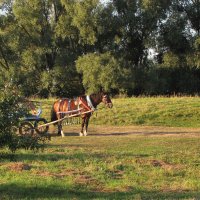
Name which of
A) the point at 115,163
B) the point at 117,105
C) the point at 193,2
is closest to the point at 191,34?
the point at 193,2

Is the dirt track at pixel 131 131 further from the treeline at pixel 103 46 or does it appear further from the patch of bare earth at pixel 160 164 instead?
the treeline at pixel 103 46

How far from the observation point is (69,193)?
→ 10359 millimetres

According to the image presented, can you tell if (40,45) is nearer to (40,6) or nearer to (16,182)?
(40,6)

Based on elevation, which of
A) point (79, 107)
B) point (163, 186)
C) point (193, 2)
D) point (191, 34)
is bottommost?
point (163, 186)

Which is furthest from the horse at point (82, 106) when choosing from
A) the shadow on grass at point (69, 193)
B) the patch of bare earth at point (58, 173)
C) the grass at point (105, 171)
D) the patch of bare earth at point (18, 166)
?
the shadow on grass at point (69, 193)

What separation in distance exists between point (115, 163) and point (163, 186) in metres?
2.50

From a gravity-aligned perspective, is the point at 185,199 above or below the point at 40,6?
below

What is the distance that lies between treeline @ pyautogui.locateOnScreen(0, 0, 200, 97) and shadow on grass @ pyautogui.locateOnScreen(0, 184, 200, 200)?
3132cm

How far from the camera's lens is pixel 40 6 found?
157 feet

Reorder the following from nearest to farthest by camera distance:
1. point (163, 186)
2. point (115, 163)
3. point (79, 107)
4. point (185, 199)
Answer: point (185, 199) → point (163, 186) → point (115, 163) → point (79, 107)

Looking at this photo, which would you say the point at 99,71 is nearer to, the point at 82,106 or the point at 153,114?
the point at 153,114

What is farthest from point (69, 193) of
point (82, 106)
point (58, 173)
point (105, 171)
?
point (82, 106)

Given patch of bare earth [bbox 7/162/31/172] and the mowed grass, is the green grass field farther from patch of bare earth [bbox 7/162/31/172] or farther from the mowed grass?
the mowed grass

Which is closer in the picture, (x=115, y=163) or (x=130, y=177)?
(x=130, y=177)
